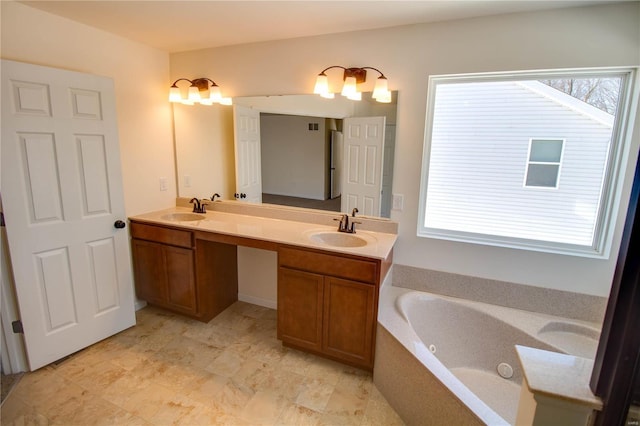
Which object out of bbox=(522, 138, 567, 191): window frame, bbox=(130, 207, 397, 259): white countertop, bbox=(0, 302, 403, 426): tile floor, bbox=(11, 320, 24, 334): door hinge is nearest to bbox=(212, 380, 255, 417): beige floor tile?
bbox=(0, 302, 403, 426): tile floor

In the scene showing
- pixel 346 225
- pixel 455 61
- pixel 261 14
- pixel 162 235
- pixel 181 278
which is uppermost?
pixel 261 14

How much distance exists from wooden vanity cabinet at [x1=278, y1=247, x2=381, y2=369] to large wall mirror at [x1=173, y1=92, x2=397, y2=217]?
25.1 inches

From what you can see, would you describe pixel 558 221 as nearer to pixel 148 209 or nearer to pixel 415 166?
pixel 415 166

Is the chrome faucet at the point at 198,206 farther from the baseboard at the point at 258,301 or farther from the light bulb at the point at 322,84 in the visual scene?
the light bulb at the point at 322,84

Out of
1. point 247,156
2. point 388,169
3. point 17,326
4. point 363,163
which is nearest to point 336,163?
point 363,163

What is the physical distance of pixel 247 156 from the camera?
290 centimetres

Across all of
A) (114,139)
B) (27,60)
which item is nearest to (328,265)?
(114,139)

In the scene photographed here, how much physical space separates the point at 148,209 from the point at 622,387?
3.13 metres

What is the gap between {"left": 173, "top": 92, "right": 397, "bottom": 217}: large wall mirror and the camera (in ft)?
7.83

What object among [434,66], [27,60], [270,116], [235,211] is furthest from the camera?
[235,211]

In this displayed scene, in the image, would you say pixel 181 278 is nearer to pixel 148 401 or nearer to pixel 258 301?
pixel 258 301

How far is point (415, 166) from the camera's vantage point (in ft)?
7.44

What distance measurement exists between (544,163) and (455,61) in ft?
2.87

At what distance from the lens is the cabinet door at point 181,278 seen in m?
2.54
